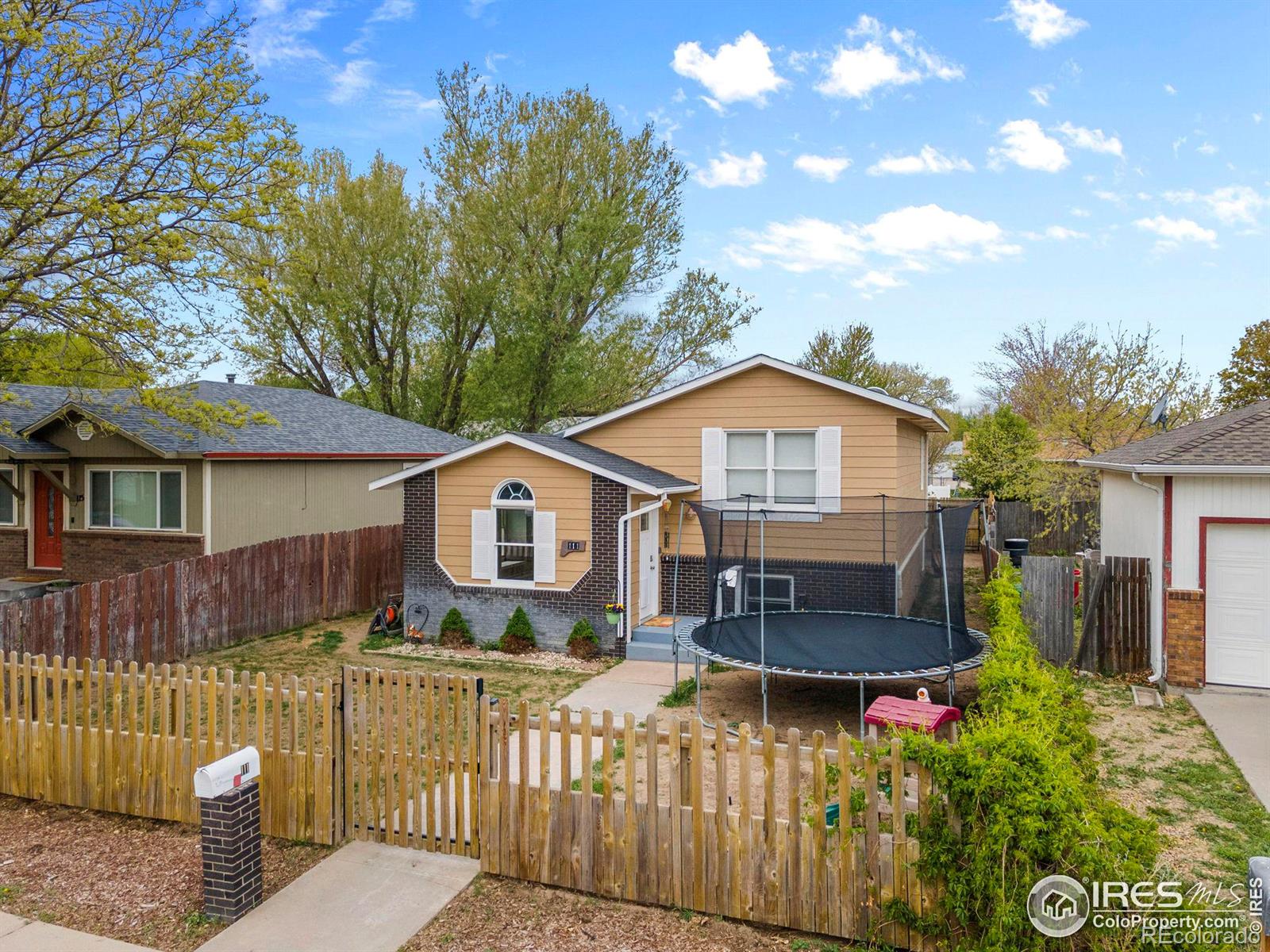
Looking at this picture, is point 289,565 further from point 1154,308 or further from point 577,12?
point 1154,308

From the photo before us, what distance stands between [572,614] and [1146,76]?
1394 cm

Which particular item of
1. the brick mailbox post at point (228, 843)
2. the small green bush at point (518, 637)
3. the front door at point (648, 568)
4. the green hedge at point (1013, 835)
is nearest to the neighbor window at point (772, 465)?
the front door at point (648, 568)

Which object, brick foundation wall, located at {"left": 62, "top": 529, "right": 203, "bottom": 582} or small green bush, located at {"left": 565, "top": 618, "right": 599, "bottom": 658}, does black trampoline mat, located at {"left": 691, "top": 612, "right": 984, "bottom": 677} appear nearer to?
small green bush, located at {"left": 565, "top": 618, "right": 599, "bottom": 658}

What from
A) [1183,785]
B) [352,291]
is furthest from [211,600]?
[352,291]

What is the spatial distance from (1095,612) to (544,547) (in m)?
7.90

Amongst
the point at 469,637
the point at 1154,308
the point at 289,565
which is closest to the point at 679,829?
the point at 469,637

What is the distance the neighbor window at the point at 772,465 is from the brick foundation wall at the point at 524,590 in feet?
7.75

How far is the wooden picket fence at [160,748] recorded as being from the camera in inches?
224

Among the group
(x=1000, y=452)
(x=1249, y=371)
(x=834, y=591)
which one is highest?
(x=1249, y=371)

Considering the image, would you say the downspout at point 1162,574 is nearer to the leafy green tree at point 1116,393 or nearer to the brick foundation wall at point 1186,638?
the brick foundation wall at point 1186,638

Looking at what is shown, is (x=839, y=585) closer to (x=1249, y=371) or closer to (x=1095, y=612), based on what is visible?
(x=1095, y=612)

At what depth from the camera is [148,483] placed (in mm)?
15133

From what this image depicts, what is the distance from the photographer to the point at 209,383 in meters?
18.7

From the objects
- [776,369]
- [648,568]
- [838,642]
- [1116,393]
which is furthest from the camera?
[1116,393]
